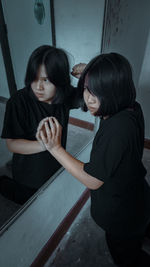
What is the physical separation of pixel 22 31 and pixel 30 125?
0.31m

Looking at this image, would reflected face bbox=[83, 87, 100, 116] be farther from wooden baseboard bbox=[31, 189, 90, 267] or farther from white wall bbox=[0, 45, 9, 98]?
wooden baseboard bbox=[31, 189, 90, 267]

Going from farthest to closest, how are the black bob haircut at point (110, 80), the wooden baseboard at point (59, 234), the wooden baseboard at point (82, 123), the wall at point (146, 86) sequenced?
the wall at point (146, 86)
the wooden baseboard at point (82, 123)
the wooden baseboard at point (59, 234)
the black bob haircut at point (110, 80)

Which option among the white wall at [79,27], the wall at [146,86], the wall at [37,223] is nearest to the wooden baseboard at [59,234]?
the wall at [37,223]

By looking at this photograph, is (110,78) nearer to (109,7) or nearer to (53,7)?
(53,7)

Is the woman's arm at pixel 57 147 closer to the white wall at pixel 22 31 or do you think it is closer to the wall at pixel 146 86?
the white wall at pixel 22 31

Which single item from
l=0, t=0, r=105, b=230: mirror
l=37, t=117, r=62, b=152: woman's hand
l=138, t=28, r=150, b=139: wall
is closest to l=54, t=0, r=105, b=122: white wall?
l=0, t=0, r=105, b=230: mirror

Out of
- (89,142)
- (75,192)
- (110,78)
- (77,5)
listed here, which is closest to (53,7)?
(77,5)

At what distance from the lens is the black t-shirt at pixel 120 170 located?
455 mm

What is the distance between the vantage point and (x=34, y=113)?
0.65m

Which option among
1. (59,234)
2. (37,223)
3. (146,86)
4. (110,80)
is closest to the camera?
(110,80)

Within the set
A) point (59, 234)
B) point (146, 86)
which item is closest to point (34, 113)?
point (59, 234)

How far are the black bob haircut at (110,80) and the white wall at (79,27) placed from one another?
0.34 meters

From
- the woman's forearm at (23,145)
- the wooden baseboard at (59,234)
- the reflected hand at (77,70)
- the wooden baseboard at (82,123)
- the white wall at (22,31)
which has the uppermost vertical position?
the white wall at (22,31)

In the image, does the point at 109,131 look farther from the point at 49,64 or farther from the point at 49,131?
the point at 49,64
